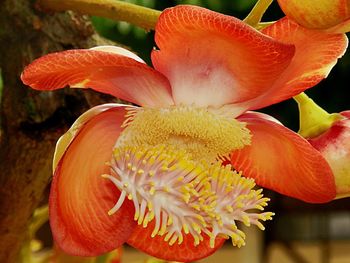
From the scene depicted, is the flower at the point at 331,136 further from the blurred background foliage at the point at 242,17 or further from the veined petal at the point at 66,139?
Answer: the blurred background foliage at the point at 242,17


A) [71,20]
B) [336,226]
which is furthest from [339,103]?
[71,20]

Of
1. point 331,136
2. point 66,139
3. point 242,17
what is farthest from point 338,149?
point 242,17

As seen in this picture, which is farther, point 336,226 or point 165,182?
point 336,226

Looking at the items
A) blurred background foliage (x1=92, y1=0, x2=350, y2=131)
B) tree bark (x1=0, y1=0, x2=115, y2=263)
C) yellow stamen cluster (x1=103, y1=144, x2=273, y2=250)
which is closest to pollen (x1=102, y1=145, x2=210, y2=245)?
yellow stamen cluster (x1=103, y1=144, x2=273, y2=250)

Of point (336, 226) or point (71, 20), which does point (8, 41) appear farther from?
point (336, 226)

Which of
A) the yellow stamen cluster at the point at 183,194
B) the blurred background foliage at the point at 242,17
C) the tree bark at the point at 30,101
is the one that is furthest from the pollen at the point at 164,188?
the blurred background foliage at the point at 242,17

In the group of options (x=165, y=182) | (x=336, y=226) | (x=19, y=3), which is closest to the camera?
(x=165, y=182)

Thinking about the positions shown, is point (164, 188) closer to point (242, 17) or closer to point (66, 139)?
point (66, 139)

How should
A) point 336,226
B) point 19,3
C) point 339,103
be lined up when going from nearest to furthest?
point 19,3, point 339,103, point 336,226
